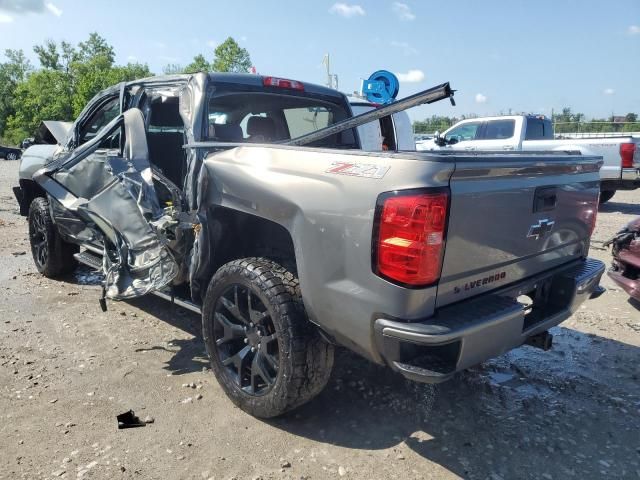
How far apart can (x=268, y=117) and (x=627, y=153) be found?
908 centimetres

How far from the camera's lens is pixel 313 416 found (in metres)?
3.02

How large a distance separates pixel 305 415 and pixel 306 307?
32.6 inches

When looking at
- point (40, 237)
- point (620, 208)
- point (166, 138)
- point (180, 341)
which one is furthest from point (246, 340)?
point (620, 208)

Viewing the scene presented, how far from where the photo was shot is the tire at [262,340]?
2662mm

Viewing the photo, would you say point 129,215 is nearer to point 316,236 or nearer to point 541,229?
point 316,236

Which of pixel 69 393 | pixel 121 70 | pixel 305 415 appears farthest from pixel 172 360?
pixel 121 70

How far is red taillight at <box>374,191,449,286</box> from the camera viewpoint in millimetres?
2145

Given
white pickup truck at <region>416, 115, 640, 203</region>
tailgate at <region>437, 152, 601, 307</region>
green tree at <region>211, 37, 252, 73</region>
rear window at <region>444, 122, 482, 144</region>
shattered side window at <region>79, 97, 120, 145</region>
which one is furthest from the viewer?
green tree at <region>211, 37, 252, 73</region>

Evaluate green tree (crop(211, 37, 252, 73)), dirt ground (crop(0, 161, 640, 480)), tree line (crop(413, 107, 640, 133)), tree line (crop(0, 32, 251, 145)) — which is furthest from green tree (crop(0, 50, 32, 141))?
dirt ground (crop(0, 161, 640, 480))

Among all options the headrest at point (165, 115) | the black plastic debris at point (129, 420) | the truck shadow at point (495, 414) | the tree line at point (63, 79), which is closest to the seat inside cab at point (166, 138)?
the headrest at point (165, 115)

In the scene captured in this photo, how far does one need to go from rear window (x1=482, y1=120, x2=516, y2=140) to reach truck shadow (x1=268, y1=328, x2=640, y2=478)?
9.04m

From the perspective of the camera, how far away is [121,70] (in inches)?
2024

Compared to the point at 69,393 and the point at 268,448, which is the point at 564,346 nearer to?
the point at 268,448

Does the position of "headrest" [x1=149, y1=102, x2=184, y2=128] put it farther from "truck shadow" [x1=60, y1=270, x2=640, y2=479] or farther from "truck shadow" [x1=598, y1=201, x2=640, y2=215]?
→ "truck shadow" [x1=598, y1=201, x2=640, y2=215]
